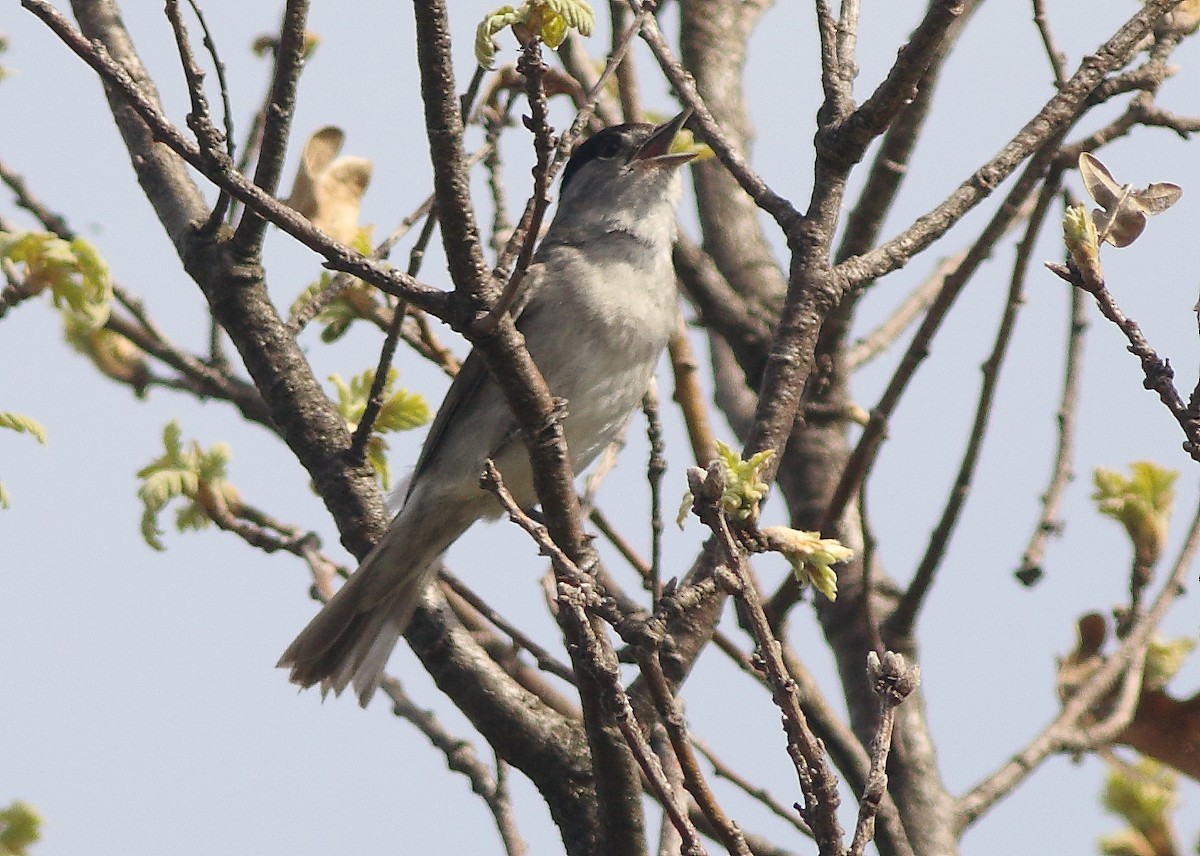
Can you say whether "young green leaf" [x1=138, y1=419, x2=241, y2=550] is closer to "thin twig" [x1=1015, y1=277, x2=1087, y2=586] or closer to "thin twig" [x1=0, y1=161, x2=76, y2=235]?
"thin twig" [x1=0, y1=161, x2=76, y2=235]

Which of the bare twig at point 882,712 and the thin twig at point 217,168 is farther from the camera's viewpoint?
the thin twig at point 217,168

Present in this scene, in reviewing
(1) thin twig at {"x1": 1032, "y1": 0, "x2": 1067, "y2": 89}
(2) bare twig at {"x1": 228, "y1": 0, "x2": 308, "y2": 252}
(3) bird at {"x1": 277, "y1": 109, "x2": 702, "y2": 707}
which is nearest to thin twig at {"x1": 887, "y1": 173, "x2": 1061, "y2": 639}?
(1) thin twig at {"x1": 1032, "y1": 0, "x2": 1067, "y2": 89}

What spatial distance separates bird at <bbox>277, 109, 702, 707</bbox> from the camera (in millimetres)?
4816

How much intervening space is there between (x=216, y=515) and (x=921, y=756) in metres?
2.25

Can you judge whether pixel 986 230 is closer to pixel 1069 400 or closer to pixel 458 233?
pixel 1069 400

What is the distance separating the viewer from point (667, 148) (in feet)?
17.7

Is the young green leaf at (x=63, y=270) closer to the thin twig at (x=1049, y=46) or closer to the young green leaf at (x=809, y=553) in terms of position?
the young green leaf at (x=809, y=553)

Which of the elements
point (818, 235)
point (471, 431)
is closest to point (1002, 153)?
point (818, 235)

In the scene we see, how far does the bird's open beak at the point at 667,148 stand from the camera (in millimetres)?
5148

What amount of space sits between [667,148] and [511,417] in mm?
1242

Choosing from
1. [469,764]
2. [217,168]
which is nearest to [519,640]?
[469,764]

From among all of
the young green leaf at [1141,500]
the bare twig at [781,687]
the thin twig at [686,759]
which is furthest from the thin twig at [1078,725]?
the bare twig at [781,687]

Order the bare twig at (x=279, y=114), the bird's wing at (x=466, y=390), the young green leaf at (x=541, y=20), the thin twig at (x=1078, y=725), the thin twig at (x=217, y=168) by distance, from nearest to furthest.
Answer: the young green leaf at (x=541, y=20) < the thin twig at (x=217, y=168) < the bare twig at (x=279, y=114) < the thin twig at (x=1078, y=725) < the bird's wing at (x=466, y=390)

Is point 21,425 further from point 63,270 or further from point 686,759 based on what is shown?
point 686,759
